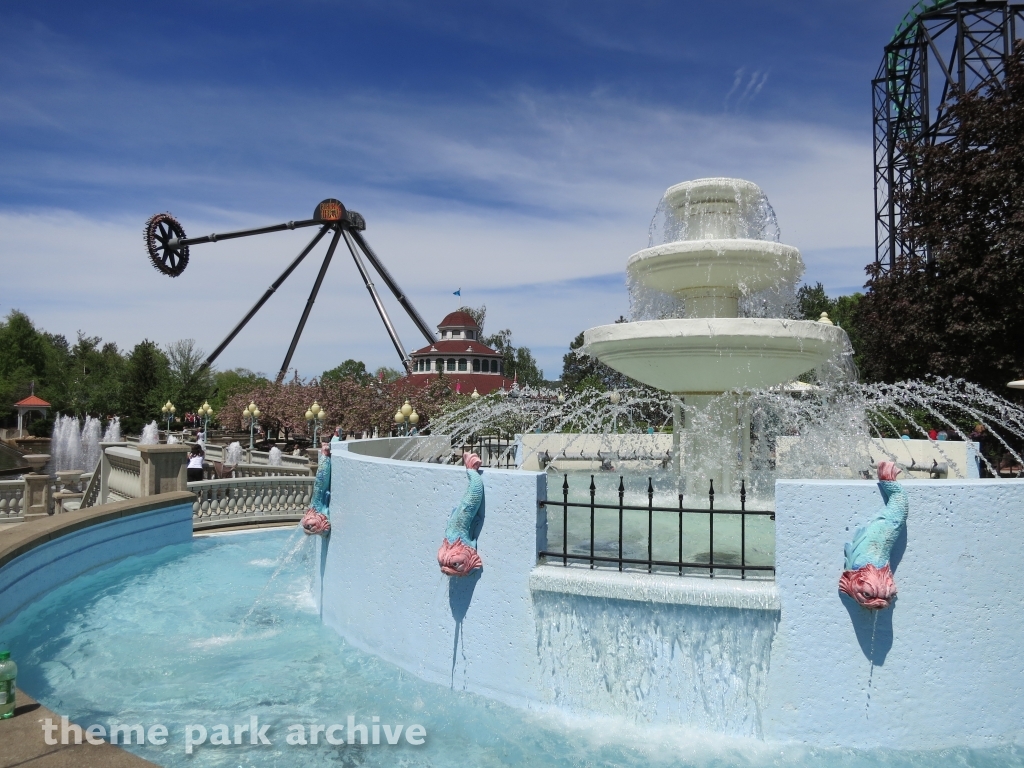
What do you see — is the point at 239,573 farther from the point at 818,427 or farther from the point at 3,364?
the point at 3,364

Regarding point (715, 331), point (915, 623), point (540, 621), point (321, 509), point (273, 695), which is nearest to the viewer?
point (915, 623)

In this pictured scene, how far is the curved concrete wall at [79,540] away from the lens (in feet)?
27.4

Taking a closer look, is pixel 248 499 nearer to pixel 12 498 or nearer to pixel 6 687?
A: pixel 12 498

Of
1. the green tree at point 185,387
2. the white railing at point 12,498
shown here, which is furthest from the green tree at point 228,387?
the white railing at point 12,498

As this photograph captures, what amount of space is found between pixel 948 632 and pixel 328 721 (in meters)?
4.65

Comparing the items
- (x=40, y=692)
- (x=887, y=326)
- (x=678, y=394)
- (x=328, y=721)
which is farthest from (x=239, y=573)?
(x=887, y=326)

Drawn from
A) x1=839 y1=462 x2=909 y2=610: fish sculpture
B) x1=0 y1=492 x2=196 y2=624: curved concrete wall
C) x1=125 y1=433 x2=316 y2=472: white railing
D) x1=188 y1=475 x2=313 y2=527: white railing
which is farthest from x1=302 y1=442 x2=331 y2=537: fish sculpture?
x1=125 y1=433 x2=316 y2=472: white railing

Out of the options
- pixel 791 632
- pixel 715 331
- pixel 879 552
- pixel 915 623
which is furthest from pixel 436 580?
pixel 715 331

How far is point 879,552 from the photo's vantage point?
16.3ft

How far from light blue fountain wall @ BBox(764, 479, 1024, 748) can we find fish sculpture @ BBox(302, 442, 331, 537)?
188 inches

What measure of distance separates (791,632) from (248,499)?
38.2ft

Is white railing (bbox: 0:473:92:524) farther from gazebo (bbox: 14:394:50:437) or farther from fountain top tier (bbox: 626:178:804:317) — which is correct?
gazebo (bbox: 14:394:50:437)

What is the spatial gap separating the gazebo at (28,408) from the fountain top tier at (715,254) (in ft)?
161

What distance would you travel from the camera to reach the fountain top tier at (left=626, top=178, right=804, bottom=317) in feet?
30.6
